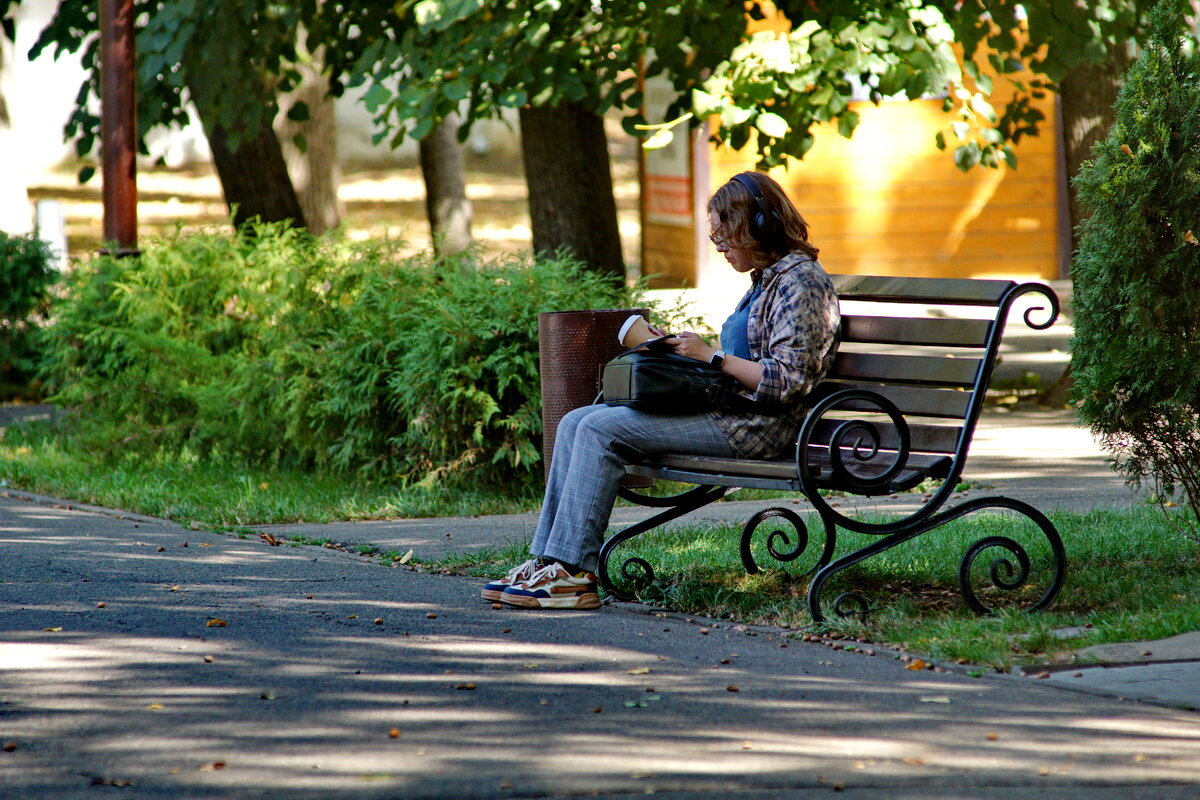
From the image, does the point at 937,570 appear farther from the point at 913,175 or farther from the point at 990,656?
the point at 913,175

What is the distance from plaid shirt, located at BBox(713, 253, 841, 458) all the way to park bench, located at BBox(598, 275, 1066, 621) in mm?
95

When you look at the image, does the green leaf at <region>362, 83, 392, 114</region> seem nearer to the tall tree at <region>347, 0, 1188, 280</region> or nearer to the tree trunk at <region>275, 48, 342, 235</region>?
the tall tree at <region>347, 0, 1188, 280</region>

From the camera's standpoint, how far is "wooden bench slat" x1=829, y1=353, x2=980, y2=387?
5.16 meters

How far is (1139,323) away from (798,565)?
1.57 metres

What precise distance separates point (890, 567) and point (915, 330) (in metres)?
0.98

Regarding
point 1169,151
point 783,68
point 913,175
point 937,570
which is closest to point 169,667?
point 937,570

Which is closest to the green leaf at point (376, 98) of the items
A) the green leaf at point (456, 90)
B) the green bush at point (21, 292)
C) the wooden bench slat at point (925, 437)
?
the green leaf at point (456, 90)

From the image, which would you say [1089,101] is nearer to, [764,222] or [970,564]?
A: [764,222]

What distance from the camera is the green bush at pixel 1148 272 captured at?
528 centimetres

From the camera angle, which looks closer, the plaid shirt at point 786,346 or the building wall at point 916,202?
the plaid shirt at point 786,346

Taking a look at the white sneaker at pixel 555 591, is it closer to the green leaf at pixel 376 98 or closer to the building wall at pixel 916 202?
the green leaf at pixel 376 98

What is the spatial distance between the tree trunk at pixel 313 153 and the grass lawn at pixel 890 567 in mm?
6311

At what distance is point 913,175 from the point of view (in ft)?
59.0

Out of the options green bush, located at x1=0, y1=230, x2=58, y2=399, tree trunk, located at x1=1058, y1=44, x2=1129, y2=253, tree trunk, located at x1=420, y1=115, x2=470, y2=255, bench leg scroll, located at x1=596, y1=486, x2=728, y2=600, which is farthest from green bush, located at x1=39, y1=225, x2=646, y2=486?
tree trunk, located at x1=420, y1=115, x2=470, y2=255
